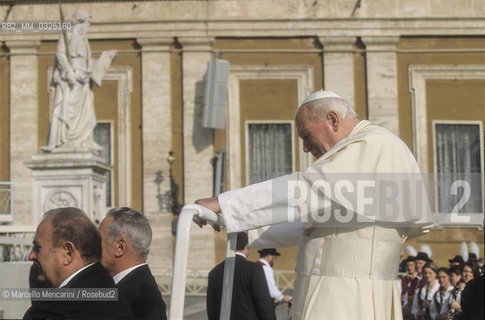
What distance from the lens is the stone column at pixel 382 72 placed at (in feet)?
74.5

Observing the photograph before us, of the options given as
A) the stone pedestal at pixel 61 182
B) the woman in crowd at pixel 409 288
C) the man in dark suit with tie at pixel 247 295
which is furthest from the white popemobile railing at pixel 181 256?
the stone pedestal at pixel 61 182

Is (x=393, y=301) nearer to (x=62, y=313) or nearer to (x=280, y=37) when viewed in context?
(x=62, y=313)

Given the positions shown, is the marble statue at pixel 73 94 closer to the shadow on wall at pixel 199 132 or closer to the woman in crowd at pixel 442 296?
the woman in crowd at pixel 442 296

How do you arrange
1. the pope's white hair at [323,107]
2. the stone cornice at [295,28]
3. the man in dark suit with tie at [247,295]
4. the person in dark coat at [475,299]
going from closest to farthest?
1. the person in dark coat at [475,299]
2. the pope's white hair at [323,107]
3. the man in dark suit with tie at [247,295]
4. the stone cornice at [295,28]

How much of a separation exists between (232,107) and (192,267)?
435 centimetres

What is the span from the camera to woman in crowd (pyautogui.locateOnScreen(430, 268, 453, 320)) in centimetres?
1064

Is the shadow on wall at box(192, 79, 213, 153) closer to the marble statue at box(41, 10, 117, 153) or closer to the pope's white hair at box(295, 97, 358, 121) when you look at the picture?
the marble statue at box(41, 10, 117, 153)

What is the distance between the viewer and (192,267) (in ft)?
72.0

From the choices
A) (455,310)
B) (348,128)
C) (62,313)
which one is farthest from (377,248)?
(455,310)

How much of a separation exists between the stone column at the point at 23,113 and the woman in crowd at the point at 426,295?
13.3 m

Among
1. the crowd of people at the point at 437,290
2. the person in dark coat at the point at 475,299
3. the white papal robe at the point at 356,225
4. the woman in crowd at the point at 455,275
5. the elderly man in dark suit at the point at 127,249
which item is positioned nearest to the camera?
the person in dark coat at the point at 475,299

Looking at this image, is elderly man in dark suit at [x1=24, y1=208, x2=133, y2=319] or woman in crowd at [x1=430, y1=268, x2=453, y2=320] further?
woman in crowd at [x1=430, y1=268, x2=453, y2=320]

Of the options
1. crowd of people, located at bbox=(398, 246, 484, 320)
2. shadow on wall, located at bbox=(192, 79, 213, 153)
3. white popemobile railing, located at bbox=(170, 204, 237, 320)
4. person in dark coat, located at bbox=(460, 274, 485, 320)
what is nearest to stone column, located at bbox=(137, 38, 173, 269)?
shadow on wall, located at bbox=(192, 79, 213, 153)

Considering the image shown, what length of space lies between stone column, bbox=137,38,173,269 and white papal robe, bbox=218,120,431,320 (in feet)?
60.5
